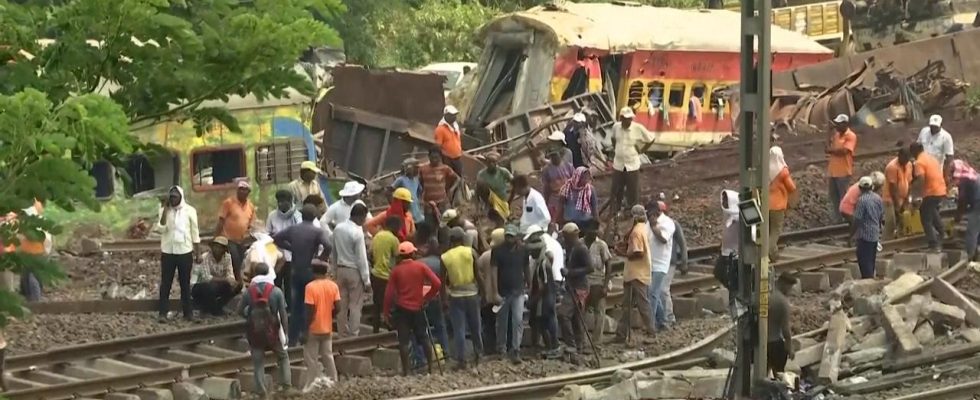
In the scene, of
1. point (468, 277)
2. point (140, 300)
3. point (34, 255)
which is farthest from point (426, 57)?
point (34, 255)

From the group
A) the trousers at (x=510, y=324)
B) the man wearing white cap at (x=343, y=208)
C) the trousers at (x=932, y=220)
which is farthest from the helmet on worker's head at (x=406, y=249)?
the trousers at (x=932, y=220)

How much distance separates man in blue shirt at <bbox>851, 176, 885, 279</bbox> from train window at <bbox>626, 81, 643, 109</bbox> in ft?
38.2

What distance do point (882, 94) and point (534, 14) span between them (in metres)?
6.18

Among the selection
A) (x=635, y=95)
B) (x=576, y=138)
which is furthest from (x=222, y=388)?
(x=635, y=95)

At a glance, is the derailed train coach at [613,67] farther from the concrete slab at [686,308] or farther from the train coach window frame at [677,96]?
the concrete slab at [686,308]

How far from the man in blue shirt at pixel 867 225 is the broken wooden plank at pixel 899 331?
277cm

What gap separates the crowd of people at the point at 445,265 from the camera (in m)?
16.3

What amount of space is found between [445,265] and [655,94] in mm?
15648

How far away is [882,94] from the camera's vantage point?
96.8ft

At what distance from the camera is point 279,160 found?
982 inches

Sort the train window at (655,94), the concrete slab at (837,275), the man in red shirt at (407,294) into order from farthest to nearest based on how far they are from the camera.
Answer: the train window at (655,94), the concrete slab at (837,275), the man in red shirt at (407,294)

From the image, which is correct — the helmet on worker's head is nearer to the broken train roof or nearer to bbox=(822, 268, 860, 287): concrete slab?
bbox=(822, 268, 860, 287): concrete slab

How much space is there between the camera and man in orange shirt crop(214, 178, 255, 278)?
1909 cm

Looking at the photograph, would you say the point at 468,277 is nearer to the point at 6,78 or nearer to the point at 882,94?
the point at 6,78
